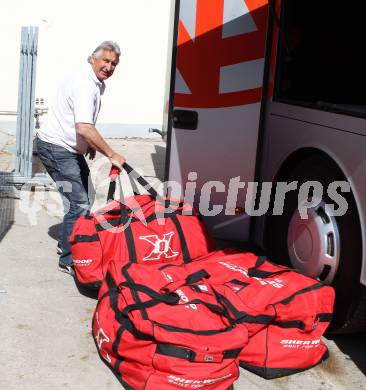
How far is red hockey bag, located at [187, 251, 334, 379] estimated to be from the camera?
3148 millimetres

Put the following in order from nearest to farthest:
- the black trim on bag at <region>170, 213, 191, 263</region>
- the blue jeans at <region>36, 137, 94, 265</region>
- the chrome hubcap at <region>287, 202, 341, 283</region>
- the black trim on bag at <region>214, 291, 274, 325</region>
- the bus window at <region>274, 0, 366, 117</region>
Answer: the black trim on bag at <region>214, 291, 274, 325</region> → the chrome hubcap at <region>287, 202, 341, 283</region> → the black trim on bag at <region>170, 213, 191, 263</region> → the blue jeans at <region>36, 137, 94, 265</region> → the bus window at <region>274, 0, 366, 117</region>

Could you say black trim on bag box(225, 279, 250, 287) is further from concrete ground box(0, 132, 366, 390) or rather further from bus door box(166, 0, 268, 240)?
bus door box(166, 0, 268, 240)

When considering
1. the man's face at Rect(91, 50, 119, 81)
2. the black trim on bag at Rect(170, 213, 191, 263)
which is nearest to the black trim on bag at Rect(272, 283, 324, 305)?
the black trim on bag at Rect(170, 213, 191, 263)

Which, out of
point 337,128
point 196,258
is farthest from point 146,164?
point 337,128

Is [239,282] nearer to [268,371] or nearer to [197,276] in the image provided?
[197,276]

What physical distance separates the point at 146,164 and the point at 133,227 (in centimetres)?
394

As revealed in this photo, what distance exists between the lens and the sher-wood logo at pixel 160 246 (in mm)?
3887

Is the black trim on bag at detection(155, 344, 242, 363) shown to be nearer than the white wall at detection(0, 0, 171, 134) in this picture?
Yes

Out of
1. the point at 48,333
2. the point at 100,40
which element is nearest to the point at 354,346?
the point at 48,333

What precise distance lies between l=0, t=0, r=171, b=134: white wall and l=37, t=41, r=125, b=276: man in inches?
179

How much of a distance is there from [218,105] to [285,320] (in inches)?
75.4

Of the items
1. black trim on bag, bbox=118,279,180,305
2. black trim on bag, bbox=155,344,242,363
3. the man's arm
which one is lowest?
black trim on bag, bbox=155,344,242,363

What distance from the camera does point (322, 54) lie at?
4.68 metres

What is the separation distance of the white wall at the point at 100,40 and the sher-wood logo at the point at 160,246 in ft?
17.3
